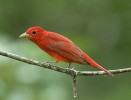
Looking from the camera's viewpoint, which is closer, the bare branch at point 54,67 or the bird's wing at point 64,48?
the bare branch at point 54,67

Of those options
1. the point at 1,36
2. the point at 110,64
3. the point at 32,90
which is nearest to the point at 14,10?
the point at 110,64

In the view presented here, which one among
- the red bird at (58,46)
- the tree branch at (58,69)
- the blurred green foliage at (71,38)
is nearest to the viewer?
the tree branch at (58,69)

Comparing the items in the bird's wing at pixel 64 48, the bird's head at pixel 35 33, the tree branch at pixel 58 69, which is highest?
the bird's head at pixel 35 33

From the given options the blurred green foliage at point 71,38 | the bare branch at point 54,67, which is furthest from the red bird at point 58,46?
the bare branch at point 54,67

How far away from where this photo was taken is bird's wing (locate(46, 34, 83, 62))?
694 cm

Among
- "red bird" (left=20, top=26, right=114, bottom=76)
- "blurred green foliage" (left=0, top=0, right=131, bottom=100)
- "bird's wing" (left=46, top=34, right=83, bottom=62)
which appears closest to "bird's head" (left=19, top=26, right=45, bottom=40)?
"red bird" (left=20, top=26, right=114, bottom=76)

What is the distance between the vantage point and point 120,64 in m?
10.6

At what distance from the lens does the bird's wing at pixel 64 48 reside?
22.8 ft

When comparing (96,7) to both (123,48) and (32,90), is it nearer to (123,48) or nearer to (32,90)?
(123,48)

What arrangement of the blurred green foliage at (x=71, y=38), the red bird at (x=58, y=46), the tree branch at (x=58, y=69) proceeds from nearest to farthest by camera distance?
1. the tree branch at (x=58, y=69)
2. the red bird at (x=58, y=46)
3. the blurred green foliage at (x=71, y=38)

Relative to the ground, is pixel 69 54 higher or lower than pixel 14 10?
lower

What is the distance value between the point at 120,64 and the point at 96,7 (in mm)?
1858

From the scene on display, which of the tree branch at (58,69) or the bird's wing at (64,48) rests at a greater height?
the bird's wing at (64,48)

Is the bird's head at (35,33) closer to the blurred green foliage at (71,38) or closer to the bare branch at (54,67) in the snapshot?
the blurred green foliage at (71,38)
